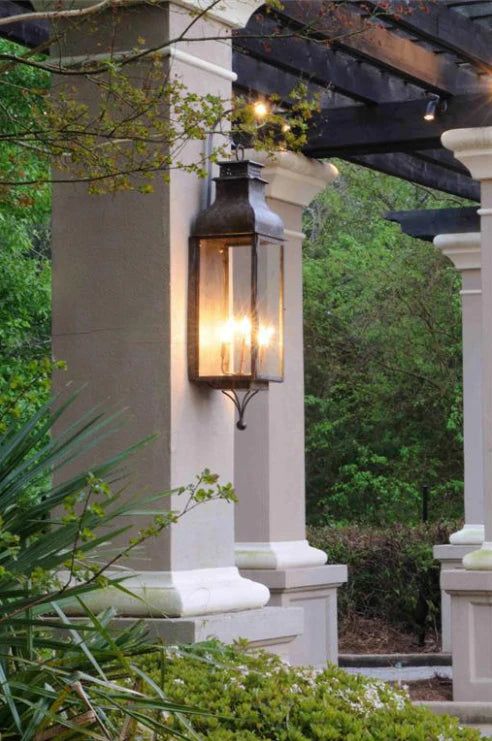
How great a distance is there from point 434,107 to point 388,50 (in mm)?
945

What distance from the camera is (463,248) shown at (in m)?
14.4

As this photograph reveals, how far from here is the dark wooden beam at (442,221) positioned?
14.4m

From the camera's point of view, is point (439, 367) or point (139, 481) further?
point (439, 367)

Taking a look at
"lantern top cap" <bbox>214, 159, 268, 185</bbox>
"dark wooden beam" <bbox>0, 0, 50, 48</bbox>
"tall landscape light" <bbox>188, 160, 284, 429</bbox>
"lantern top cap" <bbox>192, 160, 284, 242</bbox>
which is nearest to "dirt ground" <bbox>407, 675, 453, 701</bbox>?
"tall landscape light" <bbox>188, 160, 284, 429</bbox>

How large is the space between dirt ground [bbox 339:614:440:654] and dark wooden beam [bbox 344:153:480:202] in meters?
5.34

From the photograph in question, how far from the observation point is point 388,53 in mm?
9531

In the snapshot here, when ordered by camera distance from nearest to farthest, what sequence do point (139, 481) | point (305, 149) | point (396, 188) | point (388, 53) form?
point (139, 481), point (388, 53), point (305, 149), point (396, 188)

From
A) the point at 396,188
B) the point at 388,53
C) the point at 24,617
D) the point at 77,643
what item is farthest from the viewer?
the point at 396,188

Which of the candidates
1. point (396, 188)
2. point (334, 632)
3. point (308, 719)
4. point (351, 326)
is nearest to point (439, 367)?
point (351, 326)

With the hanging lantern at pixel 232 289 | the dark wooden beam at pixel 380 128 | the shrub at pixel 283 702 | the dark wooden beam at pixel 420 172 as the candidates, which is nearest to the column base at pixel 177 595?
the shrub at pixel 283 702

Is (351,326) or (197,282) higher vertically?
(351,326)

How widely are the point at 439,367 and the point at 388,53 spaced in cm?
1569

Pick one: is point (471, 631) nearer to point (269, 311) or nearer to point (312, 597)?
point (312, 597)

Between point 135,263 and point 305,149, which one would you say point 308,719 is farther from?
point 305,149
